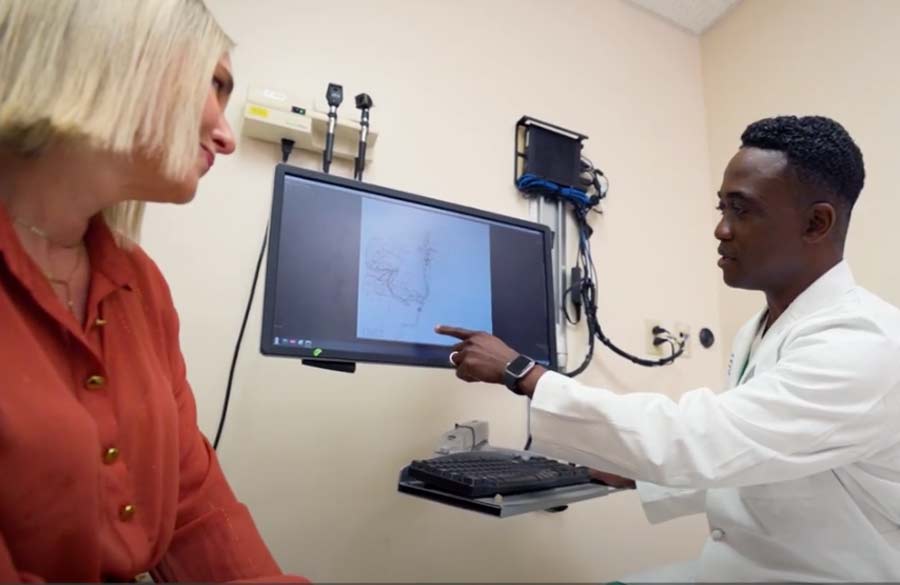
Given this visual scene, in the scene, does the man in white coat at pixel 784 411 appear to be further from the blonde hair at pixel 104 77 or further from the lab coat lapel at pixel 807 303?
the blonde hair at pixel 104 77

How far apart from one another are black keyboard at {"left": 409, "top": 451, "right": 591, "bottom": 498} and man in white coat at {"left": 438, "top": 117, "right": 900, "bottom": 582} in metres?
0.07

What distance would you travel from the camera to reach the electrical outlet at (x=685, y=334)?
1.77m

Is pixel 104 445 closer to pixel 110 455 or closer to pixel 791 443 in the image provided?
pixel 110 455

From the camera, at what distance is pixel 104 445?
0.58 metres

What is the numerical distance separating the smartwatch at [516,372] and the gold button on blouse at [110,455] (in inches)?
23.3

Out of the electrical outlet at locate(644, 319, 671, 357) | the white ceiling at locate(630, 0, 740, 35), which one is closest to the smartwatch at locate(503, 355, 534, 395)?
the electrical outlet at locate(644, 319, 671, 357)

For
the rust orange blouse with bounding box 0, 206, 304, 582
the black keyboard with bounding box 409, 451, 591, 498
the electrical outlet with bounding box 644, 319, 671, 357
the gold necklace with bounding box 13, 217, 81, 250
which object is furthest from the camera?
the electrical outlet with bounding box 644, 319, 671, 357

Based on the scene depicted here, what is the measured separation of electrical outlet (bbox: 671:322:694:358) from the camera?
1774mm

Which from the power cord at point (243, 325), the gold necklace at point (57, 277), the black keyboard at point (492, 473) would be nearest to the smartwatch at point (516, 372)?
the black keyboard at point (492, 473)

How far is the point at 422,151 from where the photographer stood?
143 cm

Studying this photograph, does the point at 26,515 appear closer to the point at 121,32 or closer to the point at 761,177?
the point at 121,32

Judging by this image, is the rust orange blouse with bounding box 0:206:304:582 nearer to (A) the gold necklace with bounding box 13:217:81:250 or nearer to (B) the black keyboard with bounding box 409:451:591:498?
(A) the gold necklace with bounding box 13:217:81:250

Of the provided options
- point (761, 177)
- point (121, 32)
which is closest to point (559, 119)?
point (761, 177)

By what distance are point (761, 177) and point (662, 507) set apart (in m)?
0.72
